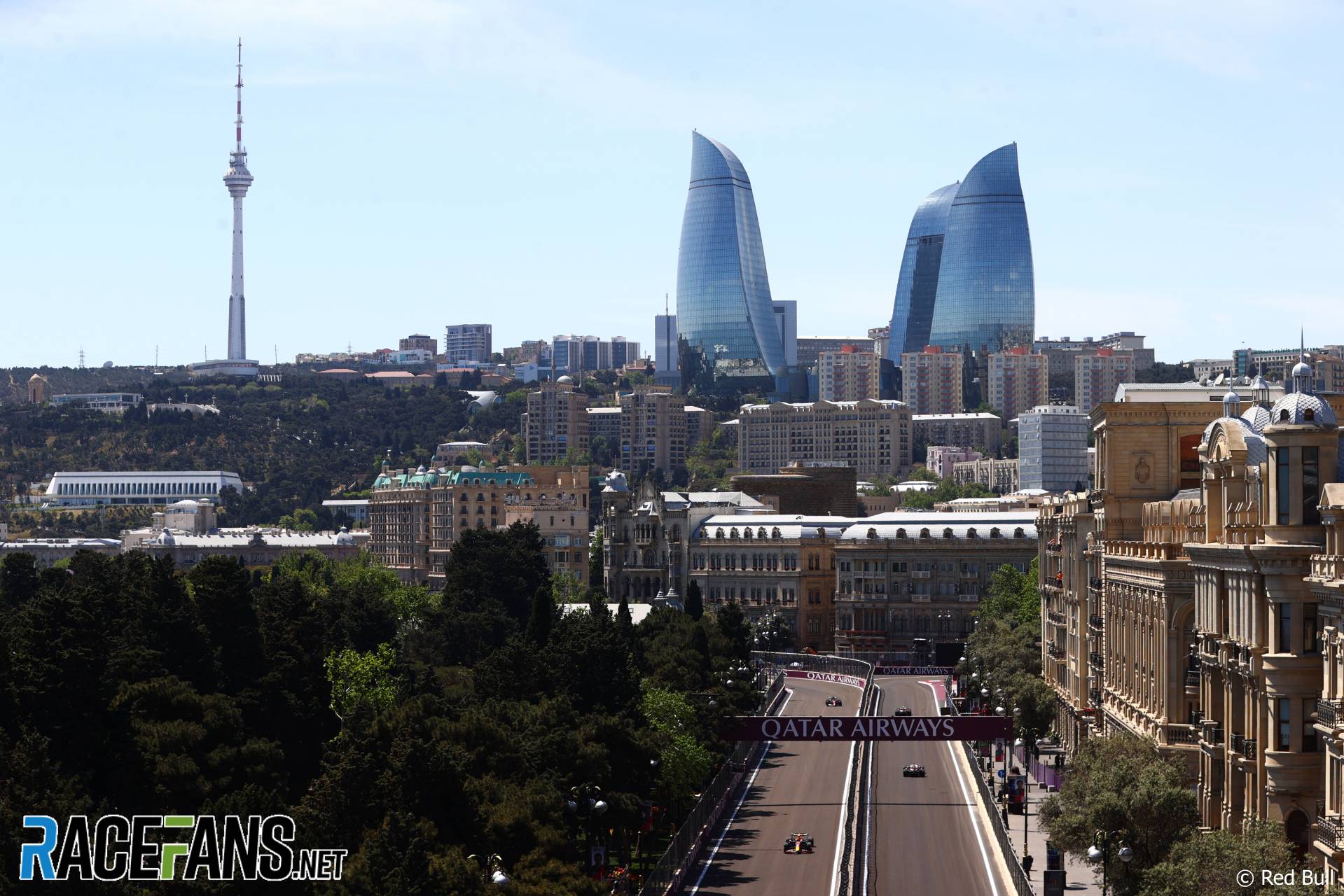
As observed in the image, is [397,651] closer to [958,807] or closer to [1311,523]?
[958,807]

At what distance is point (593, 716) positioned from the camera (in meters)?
90.8

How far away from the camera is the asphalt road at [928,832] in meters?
83.0

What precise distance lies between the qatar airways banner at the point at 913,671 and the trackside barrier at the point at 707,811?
25.4 ft

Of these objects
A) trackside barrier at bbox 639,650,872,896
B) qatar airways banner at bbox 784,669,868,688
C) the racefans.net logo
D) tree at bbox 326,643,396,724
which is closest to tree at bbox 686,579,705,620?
trackside barrier at bbox 639,650,872,896

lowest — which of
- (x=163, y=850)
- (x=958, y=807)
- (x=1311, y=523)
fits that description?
(x=958, y=807)

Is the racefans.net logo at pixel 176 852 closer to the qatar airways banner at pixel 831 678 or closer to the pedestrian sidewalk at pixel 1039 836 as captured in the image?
the pedestrian sidewalk at pixel 1039 836

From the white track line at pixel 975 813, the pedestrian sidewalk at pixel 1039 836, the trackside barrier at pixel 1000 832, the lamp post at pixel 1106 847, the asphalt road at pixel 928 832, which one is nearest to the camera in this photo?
the lamp post at pixel 1106 847

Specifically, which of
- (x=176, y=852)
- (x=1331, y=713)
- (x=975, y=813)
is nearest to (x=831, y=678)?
(x=975, y=813)

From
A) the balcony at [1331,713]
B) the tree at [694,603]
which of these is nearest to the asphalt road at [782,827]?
the tree at [694,603]

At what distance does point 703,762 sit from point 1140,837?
30452 millimetres

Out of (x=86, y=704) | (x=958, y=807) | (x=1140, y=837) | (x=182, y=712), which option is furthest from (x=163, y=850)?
Result: (x=958, y=807)

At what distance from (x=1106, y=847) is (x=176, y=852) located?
2732cm

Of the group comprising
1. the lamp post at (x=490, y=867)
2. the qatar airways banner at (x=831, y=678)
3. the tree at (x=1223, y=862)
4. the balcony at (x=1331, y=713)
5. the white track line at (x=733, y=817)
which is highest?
the balcony at (x=1331, y=713)

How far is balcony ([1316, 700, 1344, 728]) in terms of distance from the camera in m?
60.4
